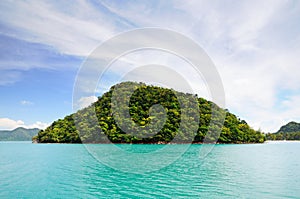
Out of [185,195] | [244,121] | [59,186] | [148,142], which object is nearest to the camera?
[185,195]

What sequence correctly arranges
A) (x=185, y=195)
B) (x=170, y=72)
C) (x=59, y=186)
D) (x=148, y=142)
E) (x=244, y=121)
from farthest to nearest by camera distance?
1. (x=244, y=121)
2. (x=148, y=142)
3. (x=170, y=72)
4. (x=59, y=186)
5. (x=185, y=195)

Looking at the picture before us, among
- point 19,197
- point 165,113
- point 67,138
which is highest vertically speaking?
point 165,113

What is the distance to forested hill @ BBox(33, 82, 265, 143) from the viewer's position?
219 feet

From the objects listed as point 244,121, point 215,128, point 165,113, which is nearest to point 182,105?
point 165,113

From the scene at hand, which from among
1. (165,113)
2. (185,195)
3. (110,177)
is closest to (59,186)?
(110,177)

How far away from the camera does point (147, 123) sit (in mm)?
67438

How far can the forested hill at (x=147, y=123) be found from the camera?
66.7m

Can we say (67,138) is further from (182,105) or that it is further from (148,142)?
(182,105)

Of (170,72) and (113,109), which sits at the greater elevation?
(113,109)

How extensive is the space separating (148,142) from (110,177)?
165ft

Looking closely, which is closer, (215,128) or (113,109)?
(113,109)

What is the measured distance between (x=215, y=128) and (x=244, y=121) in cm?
2310

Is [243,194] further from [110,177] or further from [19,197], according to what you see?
[19,197]

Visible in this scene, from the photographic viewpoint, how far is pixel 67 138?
74938 millimetres
